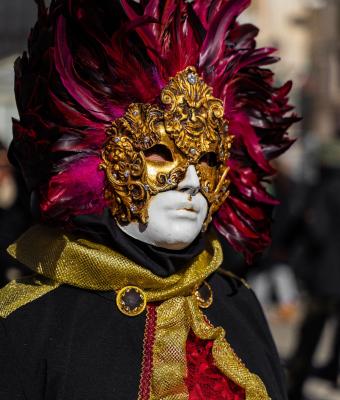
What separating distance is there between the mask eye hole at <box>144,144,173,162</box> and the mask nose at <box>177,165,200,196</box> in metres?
0.06

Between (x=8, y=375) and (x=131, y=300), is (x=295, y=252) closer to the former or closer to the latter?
(x=131, y=300)

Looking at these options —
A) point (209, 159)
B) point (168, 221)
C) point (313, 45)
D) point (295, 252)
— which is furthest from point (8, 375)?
point (313, 45)

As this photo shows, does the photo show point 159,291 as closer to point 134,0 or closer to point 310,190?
point 134,0

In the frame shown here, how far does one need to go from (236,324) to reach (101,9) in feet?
3.16

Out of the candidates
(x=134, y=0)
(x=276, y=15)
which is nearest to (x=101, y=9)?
(x=134, y=0)

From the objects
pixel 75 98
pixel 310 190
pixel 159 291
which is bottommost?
pixel 310 190

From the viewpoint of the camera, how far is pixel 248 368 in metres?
2.74

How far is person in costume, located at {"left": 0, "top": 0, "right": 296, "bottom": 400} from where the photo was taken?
251 cm

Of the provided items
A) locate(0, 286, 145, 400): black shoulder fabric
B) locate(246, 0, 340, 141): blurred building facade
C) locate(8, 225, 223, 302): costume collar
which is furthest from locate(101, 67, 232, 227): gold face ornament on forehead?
locate(246, 0, 340, 141): blurred building facade

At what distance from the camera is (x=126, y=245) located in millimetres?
2566

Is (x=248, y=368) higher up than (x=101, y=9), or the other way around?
(x=101, y=9)

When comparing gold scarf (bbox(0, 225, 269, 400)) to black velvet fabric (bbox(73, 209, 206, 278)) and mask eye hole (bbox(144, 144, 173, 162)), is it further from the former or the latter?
mask eye hole (bbox(144, 144, 173, 162))

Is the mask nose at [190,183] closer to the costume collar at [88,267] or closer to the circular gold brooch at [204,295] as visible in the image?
the costume collar at [88,267]

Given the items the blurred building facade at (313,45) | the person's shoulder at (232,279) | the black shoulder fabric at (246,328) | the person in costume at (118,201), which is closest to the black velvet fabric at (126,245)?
the person in costume at (118,201)
